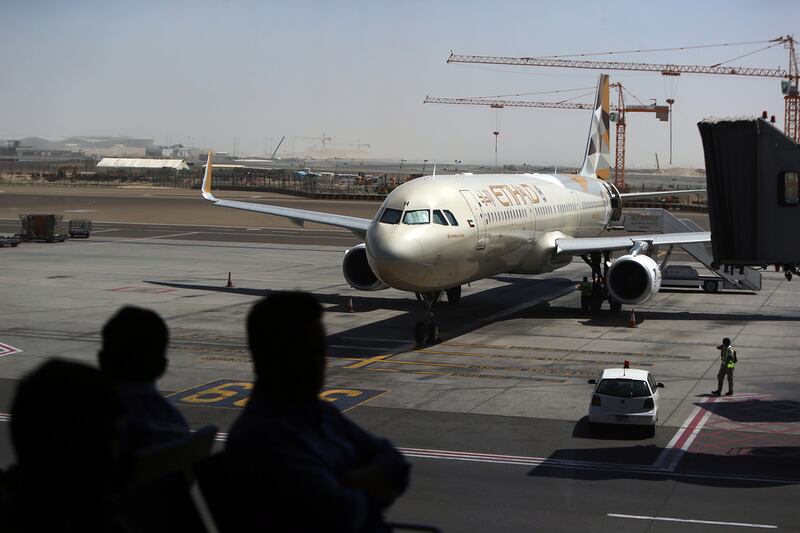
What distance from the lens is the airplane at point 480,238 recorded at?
2991 cm

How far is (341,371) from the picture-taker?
2772 cm

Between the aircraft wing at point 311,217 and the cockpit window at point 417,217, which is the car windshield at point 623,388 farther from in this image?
the aircraft wing at point 311,217

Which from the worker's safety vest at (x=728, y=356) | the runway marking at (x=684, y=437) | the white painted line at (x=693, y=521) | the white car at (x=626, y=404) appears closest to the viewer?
the white painted line at (x=693, y=521)

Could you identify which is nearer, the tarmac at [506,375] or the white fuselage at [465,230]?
the tarmac at [506,375]

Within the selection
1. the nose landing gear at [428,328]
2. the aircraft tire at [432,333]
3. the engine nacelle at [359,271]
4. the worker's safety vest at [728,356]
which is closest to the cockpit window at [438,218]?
the nose landing gear at [428,328]

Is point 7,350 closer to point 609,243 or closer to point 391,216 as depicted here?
point 391,216

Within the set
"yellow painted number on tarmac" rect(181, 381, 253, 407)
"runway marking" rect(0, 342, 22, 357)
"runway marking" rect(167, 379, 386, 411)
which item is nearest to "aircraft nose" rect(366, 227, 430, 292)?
"runway marking" rect(167, 379, 386, 411)

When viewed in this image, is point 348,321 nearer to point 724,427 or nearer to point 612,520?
point 724,427

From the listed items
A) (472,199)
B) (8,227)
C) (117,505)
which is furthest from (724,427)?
(8,227)

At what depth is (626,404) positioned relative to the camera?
2125cm

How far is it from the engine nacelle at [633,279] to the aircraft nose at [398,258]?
30.1ft

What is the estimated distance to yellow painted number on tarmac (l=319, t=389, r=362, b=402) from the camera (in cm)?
2434

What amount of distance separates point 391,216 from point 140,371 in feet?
84.0

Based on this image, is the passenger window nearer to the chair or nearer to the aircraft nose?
the aircraft nose
